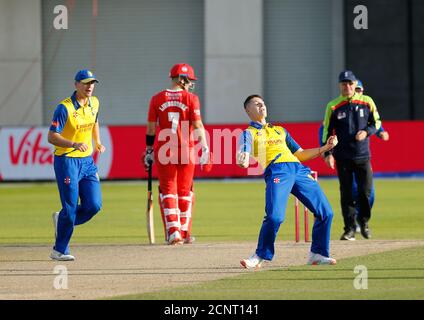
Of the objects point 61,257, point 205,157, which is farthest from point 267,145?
point 61,257

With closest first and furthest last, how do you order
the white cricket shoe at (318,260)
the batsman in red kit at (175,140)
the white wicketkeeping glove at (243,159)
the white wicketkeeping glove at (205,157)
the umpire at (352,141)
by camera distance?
the white wicketkeeping glove at (243,159) → the white cricket shoe at (318,260) → the white wicketkeeping glove at (205,157) → the batsman in red kit at (175,140) → the umpire at (352,141)

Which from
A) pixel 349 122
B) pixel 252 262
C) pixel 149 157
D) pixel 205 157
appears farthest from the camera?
pixel 349 122

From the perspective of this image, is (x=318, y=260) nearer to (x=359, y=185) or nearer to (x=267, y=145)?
(x=267, y=145)

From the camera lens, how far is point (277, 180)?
1398cm

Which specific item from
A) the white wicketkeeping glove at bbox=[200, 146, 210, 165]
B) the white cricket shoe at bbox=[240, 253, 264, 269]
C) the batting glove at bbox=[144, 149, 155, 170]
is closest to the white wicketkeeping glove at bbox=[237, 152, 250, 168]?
the white cricket shoe at bbox=[240, 253, 264, 269]

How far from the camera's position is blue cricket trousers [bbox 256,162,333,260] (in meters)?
13.9

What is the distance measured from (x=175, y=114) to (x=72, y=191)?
91.3 inches

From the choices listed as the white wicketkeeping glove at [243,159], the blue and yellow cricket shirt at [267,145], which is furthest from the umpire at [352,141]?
the white wicketkeeping glove at [243,159]

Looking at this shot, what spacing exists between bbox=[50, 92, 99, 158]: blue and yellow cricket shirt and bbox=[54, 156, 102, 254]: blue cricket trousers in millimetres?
90

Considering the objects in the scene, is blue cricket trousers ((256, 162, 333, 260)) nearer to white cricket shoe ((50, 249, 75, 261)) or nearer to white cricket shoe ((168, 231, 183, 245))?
white cricket shoe ((50, 249, 75, 261))

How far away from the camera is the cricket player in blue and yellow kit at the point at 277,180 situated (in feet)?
45.7

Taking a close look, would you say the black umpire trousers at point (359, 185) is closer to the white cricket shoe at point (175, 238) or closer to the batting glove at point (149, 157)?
the white cricket shoe at point (175, 238)

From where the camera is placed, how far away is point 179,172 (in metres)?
17.3
